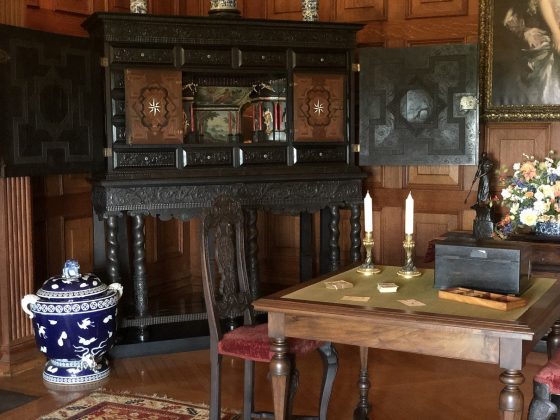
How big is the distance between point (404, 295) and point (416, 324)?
369mm

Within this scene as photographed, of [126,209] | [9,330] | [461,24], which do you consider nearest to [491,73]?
[461,24]

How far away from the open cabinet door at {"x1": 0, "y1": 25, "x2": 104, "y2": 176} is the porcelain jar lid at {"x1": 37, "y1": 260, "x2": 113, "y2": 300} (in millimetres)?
592

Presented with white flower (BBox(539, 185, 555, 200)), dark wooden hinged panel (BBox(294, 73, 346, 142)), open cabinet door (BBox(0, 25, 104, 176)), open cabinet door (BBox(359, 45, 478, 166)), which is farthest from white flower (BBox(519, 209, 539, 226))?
open cabinet door (BBox(0, 25, 104, 176))

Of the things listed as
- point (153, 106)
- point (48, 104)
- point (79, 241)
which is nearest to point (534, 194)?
point (153, 106)

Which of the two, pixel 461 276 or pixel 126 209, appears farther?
pixel 126 209

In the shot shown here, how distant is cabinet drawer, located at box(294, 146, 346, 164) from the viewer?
498 cm

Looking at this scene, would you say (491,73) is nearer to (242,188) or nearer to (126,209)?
(242,188)

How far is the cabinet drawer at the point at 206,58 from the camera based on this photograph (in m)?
4.65

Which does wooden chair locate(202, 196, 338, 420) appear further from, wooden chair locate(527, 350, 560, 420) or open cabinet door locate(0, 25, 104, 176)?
open cabinet door locate(0, 25, 104, 176)

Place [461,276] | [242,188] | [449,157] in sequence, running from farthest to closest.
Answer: [449,157]
[242,188]
[461,276]

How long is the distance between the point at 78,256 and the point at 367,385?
8.18 ft

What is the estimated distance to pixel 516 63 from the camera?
525 cm

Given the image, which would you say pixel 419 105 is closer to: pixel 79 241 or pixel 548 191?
pixel 548 191

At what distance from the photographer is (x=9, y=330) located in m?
4.36
